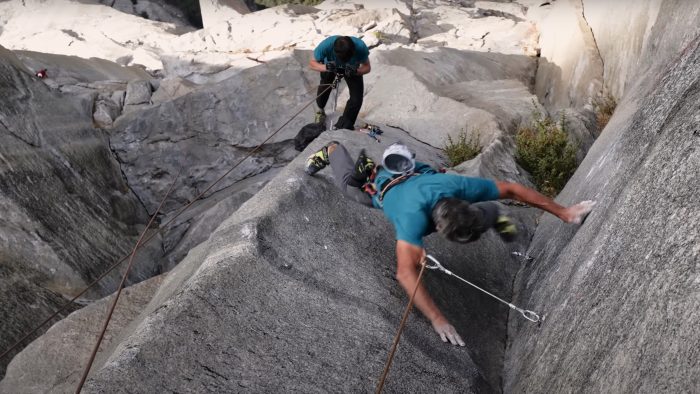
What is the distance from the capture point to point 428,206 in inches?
171

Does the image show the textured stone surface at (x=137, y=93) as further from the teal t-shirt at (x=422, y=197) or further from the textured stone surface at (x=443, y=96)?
the teal t-shirt at (x=422, y=197)

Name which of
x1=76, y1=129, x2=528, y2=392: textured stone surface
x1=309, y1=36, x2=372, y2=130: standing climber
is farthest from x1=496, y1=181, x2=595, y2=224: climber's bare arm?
x1=309, y1=36, x2=372, y2=130: standing climber

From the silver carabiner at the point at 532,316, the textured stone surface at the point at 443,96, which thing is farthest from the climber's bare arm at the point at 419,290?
the textured stone surface at the point at 443,96

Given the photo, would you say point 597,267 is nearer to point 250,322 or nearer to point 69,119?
point 250,322

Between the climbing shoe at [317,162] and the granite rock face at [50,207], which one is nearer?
the climbing shoe at [317,162]

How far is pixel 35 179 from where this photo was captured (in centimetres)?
711

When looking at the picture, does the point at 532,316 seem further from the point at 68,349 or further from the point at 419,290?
the point at 68,349

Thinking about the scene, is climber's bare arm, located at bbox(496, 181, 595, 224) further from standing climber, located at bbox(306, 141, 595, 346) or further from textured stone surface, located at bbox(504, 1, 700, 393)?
textured stone surface, located at bbox(504, 1, 700, 393)

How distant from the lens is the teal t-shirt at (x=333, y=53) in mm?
8164

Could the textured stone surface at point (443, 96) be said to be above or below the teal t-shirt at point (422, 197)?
below

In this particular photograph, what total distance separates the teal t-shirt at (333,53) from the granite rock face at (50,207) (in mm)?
3374

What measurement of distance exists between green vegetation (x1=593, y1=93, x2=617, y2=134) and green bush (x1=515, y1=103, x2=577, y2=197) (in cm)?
97

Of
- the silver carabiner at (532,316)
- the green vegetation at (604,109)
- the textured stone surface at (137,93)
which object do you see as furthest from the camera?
the textured stone surface at (137,93)

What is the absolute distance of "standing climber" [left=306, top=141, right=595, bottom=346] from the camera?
4172mm
